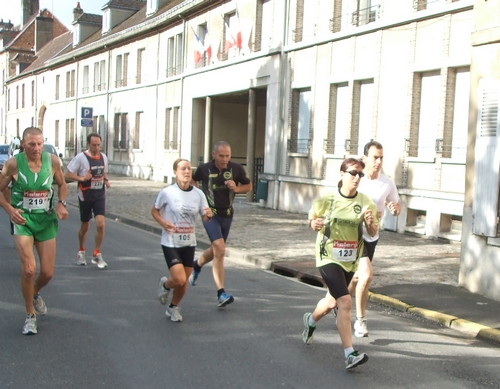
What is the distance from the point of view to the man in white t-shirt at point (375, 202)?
6.96 meters

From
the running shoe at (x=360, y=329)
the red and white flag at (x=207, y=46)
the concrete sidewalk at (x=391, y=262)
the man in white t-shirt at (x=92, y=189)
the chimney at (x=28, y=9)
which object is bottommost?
the concrete sidewalk at (x=391, y=262)

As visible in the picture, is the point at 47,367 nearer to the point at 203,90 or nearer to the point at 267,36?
the point at 267,36

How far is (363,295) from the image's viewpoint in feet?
23.0

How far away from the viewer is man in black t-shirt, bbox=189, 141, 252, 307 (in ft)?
26.5

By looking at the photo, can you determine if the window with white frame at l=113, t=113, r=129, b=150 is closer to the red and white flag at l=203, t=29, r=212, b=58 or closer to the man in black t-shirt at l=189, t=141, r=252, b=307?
the red and white flag at l=203, t=29, r=212, b=58

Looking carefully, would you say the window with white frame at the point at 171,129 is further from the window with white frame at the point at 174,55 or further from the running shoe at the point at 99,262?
the running shoe at the point at 99,262

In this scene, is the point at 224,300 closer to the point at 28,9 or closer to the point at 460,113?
the point at 460,113

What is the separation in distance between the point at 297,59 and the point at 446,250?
30.9 ft

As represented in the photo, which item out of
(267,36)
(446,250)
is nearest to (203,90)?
(267,36)

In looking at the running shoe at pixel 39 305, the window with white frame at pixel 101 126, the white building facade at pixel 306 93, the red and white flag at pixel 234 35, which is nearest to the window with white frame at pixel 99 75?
the window with white frame at pixel 101 126

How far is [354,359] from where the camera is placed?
18.4 feet

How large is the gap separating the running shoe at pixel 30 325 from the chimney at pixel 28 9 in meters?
72.8

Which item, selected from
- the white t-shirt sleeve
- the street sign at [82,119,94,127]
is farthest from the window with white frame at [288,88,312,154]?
the white t-shirt sleeve

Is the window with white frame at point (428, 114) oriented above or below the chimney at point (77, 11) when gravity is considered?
below
